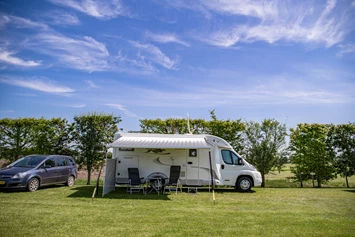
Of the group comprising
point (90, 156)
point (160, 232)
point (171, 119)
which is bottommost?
point (160, 232)

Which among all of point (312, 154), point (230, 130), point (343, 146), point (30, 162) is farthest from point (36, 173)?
point (343, 146)

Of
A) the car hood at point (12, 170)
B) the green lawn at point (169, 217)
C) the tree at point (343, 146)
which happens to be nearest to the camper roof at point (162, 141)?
the green lawn at point (169, 217)

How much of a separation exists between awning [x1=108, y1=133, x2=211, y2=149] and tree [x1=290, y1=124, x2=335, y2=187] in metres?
7.16

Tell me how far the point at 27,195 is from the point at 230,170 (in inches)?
326

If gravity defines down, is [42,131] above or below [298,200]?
above

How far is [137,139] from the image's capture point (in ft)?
39.0

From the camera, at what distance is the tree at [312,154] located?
15625mm

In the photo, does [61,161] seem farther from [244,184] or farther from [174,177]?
[244,184]

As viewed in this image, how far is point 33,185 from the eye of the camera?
1068cm

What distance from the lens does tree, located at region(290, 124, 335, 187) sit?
1562 cm

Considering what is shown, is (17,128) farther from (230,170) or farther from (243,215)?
(243,215)

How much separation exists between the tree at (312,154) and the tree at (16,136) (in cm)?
1586

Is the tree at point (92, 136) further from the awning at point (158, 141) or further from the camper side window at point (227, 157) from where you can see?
the camper side window at point (227, 157)

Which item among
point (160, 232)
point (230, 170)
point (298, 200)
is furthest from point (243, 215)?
point (230, 170)
